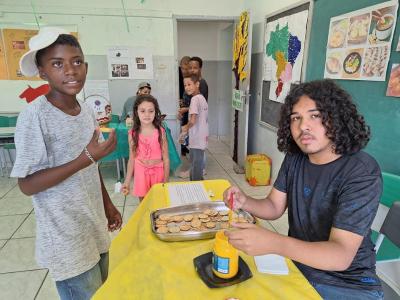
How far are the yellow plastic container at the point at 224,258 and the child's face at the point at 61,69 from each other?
0.73m

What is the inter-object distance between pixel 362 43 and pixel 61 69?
1881 millimetres

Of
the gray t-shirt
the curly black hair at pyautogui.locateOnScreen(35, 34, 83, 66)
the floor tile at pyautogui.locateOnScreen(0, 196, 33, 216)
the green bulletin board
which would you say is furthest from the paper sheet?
the floor tile at pyautogui.locateOnScreen(0, 196, 33, 216)

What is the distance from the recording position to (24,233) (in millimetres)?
2389

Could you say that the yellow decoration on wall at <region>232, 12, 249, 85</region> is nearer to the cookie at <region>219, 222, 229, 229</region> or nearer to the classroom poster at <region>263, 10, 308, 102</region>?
the classroom poster at <region>263, 10, 308, 102</region>

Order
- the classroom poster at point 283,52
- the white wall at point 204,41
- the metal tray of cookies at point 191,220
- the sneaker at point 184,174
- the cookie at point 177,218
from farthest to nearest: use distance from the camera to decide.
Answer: the white wall at point 204,41, the sneaker at point 184,174, the classroom poster at point 283,52, the cookie at point 177,218, the metal tray of cookies at point 191,220

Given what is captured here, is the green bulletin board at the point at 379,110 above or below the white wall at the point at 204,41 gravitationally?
below

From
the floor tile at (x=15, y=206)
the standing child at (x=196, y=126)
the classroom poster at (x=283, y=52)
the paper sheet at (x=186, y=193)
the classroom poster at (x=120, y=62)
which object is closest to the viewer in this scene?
the paper sheet at (x=186, y=193)

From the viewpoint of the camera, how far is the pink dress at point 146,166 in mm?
2055

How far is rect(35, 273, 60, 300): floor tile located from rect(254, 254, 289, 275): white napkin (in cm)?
150

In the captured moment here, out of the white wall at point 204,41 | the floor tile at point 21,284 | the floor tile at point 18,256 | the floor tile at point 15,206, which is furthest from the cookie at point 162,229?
the white wall at point 204,41

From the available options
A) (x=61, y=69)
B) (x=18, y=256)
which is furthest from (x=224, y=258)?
(x=18, y=256)

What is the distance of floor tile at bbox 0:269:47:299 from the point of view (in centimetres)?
171

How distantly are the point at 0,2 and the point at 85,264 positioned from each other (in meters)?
4.33

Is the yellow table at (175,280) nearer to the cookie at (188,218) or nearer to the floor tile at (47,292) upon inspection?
the cookie at (188,218)
